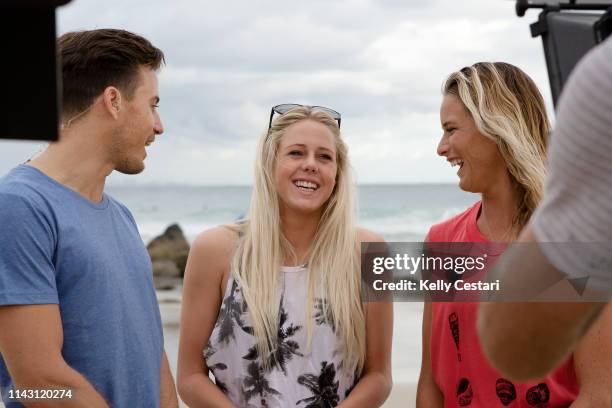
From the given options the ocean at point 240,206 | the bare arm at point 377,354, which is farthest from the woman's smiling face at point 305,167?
the ocean at point 240,206

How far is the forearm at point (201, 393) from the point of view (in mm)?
3128

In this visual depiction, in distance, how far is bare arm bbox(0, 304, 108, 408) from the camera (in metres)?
2.38

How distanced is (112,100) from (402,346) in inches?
248

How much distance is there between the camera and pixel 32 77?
0.90m

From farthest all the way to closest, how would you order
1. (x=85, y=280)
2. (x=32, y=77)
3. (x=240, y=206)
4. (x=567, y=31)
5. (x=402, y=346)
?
1. (x=240, y=206)
2. (x=402, y=346)
3. (x=85, y=280)
4. (x=567, y=31)
5. (x=32, y=77)

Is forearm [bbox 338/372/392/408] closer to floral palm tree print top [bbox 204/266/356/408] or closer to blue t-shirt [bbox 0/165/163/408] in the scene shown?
floral palm tree print top [bbox 204/266/356/408]

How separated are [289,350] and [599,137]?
7.68ft

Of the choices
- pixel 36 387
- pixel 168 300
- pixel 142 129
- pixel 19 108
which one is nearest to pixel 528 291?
pixel 19 108

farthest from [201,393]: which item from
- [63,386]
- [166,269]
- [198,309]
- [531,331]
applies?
[166,269]

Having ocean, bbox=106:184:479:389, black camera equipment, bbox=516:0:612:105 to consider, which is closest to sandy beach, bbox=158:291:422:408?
black camera equipment, bbox=516:0:612:105

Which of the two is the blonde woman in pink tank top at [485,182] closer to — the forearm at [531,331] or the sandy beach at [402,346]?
the forearm at [531,331]

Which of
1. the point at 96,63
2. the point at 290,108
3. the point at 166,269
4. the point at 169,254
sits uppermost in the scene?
the point at 96,63

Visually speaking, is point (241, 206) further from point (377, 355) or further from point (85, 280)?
point (85, 280)

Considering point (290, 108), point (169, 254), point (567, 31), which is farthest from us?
point (169, 254)
